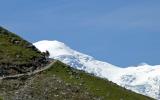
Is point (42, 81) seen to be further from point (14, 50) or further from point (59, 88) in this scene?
point (14, 50)

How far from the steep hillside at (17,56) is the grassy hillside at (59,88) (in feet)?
15.4

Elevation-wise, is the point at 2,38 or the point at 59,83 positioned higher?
the point at 2,38

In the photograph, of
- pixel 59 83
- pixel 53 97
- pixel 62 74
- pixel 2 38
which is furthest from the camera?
pixel 2 38

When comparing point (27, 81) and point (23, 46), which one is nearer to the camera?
point (27, 81)

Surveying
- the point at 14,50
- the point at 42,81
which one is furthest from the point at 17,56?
the point at 42,81

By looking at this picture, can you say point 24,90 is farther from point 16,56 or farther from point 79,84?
point 16,56

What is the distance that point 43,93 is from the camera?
100188 millimetres

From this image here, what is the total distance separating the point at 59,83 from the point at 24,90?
726 centimetres

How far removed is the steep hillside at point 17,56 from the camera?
114 metres

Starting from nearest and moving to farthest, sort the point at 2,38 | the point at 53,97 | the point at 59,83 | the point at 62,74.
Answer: the point at 53,97
the point at 59,83
the point at 62,74
the point at 2,38

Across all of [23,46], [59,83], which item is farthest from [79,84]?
[23,46]

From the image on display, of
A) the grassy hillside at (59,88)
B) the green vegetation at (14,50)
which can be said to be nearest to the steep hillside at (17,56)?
the green vegetation at (14,50)

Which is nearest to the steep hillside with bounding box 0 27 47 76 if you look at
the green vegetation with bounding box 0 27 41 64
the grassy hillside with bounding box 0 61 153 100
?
the green vegetation with bounding box 0 27 41 64

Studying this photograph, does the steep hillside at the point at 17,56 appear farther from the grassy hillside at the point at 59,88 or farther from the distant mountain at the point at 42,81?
the grassy hillside at the point at 59,88
